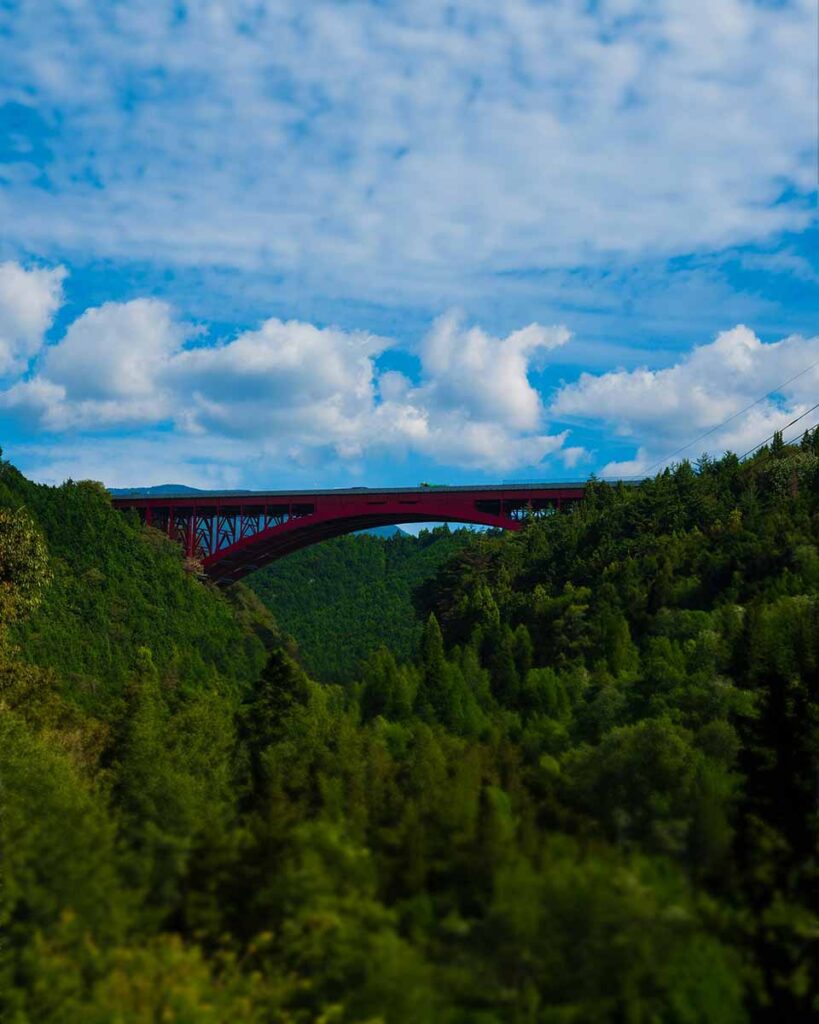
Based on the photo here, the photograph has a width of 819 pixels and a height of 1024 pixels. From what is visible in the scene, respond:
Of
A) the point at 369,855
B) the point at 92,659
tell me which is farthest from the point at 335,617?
the point at 369,855

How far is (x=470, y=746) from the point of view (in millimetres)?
34625

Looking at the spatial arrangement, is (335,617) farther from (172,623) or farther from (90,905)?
(90,905)

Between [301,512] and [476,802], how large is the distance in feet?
203

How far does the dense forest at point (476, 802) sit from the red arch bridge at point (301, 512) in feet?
26.7

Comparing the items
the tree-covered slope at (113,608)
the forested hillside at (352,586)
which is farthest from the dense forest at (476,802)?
the forested hillside at (352,586)

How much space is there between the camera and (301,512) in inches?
3226

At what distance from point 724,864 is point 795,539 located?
107ft

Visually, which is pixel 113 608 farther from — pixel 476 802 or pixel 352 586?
pixel 352 586

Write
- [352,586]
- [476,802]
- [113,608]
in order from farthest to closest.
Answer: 1. [352,586]
2. [113,608]
3. [476,802]

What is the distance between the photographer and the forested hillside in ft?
406

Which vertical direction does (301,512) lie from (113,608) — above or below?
above

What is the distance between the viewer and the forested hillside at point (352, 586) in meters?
124

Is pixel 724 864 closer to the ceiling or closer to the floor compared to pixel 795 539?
closer to the floor

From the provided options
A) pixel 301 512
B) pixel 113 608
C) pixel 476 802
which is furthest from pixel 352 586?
pixel 476 802
